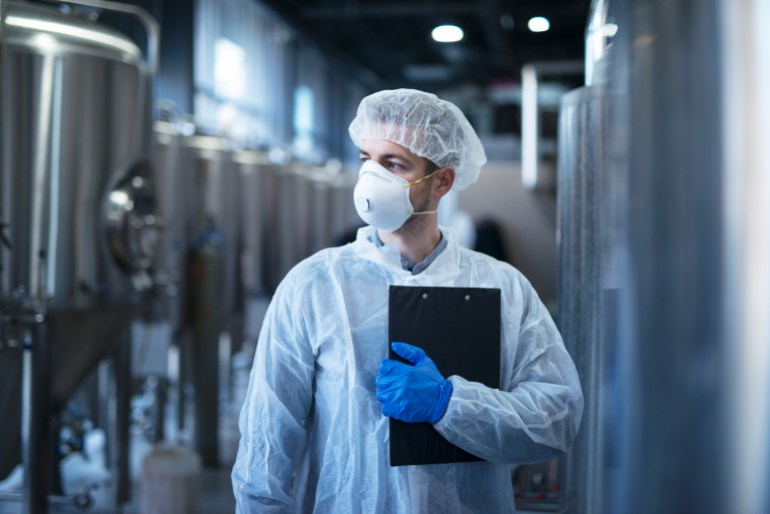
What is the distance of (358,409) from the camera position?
1434 millimetres

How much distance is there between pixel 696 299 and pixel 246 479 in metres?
0.83

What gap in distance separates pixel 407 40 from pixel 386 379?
7290 mm

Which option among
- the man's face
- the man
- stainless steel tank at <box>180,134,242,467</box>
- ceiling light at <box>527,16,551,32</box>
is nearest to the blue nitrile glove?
the man

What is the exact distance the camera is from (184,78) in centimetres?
547

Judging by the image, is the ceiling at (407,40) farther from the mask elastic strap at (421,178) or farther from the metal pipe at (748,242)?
the metal pipe at (748,242)

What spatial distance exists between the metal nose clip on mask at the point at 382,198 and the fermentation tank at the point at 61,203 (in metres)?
1.36

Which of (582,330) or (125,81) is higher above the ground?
(125,81)

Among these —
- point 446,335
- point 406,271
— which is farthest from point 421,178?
point 446,335

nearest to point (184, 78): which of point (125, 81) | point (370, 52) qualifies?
point (125, 81)

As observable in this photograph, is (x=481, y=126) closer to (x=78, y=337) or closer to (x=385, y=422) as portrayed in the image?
(x=78, y=337)

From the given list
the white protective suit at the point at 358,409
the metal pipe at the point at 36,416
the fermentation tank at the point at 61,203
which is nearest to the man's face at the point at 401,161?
the white protective suit at the point at 358,409

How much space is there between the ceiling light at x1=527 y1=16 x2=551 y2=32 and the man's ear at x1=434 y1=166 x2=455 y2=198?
1686mm

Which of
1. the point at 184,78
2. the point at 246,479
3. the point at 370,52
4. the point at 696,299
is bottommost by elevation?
the point at 246,479

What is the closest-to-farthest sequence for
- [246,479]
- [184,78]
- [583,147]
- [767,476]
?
[767,476] < [246,479] < [583,147] < [184,78]
